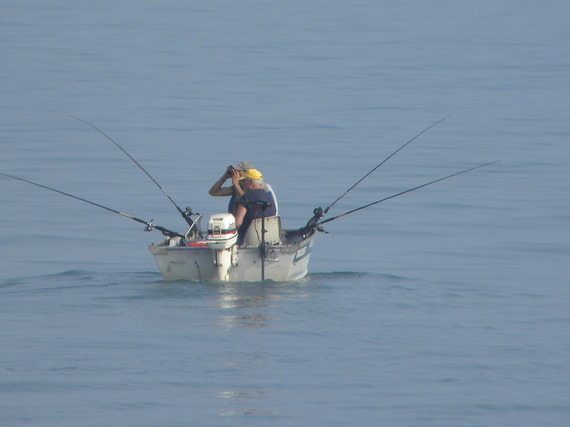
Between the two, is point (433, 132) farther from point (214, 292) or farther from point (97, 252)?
point (214, 292)

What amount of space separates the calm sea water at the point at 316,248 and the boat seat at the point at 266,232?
462mm

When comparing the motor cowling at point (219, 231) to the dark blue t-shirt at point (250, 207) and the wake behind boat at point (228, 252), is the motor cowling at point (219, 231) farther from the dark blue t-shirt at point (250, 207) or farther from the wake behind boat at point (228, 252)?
the dark blue t-shirt at point (250, 207)

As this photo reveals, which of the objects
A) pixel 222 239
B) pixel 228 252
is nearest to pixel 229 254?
pixel 228 252

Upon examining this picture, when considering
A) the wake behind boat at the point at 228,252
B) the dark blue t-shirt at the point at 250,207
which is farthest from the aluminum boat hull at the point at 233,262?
the dark blue t-shirt at the point at 250,207

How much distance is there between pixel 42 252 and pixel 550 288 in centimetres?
564

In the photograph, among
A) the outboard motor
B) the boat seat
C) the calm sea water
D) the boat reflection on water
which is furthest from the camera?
the boat seat

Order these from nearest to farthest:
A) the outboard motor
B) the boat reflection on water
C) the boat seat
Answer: the boat reflection on water < the outboard motor < the boat seat

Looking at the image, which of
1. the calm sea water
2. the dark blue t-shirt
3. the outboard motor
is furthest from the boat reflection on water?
the dark blue t-shirt

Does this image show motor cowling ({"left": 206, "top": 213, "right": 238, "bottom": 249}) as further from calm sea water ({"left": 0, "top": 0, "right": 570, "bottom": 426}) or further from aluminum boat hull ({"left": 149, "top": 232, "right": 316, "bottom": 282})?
calm sea water ({"left": 0, "top": 0, "right": 570, "bottom": 426})

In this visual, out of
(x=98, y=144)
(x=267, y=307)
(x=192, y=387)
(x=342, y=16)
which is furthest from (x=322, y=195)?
(x=342, y=16)

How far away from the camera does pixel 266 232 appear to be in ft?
40.7

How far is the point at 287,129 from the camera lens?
94.9 feet

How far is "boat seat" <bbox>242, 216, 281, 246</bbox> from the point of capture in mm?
12344

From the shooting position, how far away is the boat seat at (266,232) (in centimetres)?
1234
